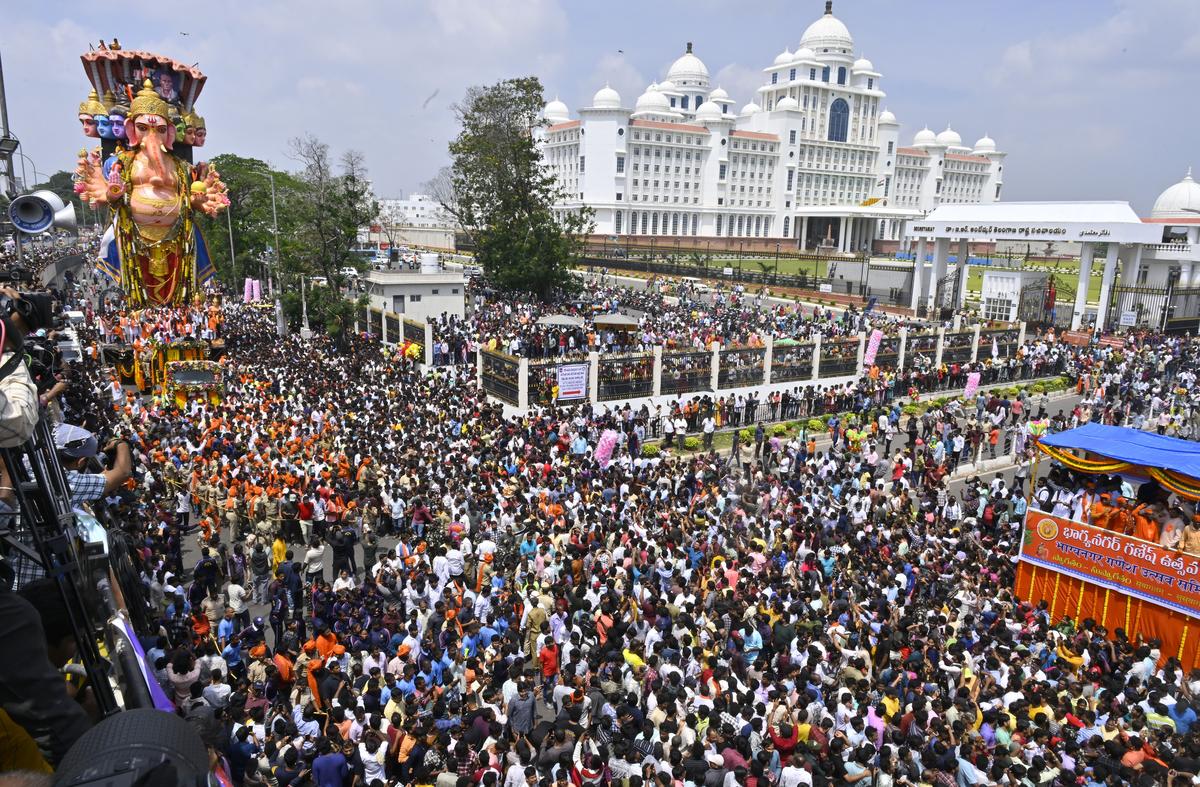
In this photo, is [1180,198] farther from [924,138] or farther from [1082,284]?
[924,138]

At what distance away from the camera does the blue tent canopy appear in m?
10.9

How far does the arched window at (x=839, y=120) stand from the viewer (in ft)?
315

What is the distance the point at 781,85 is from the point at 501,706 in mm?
99374

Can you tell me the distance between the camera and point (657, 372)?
872 inches

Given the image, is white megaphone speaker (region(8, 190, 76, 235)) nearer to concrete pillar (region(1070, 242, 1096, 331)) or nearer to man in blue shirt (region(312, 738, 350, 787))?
man in blue shirt (region(312, 738, 350, 787))

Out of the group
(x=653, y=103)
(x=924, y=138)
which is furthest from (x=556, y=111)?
(x=924, y=138)

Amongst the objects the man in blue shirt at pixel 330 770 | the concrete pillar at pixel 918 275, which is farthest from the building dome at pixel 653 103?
the man in blue shirt at pixel 330 770

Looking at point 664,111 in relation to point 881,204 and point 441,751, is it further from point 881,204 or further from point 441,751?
point 441,751

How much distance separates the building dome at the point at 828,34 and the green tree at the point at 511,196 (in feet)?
223

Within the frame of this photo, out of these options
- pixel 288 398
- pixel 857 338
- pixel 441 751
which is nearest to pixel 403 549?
pixel 441 751

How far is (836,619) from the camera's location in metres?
9.23

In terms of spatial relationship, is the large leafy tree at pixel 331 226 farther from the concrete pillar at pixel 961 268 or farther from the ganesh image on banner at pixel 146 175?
the concrete pillar at pixel 961 268

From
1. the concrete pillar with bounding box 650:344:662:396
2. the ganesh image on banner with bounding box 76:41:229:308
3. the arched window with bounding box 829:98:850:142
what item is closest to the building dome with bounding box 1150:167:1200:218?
the concrete pillar with bounding box 650:344:662:396

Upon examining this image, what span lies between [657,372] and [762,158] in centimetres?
7673
